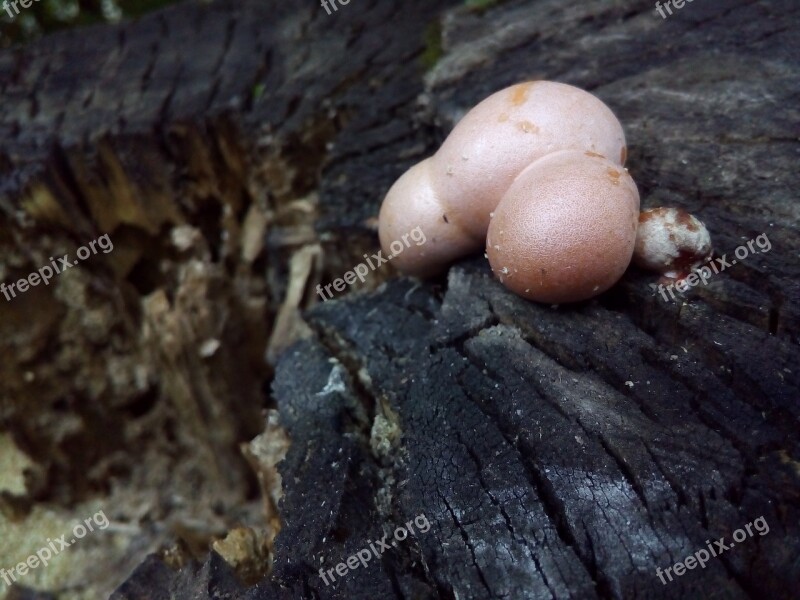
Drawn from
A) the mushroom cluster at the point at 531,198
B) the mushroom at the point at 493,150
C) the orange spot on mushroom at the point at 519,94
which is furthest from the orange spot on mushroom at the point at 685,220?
the orange spot on mushroom at the point at 519,94

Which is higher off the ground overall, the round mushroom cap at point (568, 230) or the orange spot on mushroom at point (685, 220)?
the round mushroom cap at point (568, 230)

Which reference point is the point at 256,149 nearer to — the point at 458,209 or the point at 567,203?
the point at 458,209

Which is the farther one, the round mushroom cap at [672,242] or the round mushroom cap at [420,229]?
the round mushroom cap at [420,229]

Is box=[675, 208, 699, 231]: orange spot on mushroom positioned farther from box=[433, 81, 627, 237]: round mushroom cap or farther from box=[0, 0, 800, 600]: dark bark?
box=[433, 81, 627, 237]: round mushroom cap

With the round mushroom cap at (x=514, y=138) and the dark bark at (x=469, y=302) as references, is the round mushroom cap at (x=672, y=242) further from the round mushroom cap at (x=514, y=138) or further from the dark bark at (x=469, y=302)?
the round mushroom cap at (x=514, y=138)

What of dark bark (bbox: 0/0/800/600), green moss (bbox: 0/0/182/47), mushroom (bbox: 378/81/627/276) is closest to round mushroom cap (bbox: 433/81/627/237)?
mushroom (bbox: 378/81/627/276)

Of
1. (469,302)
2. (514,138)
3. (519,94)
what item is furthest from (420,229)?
(519,94)

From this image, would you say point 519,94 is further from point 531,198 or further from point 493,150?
point 531,198
